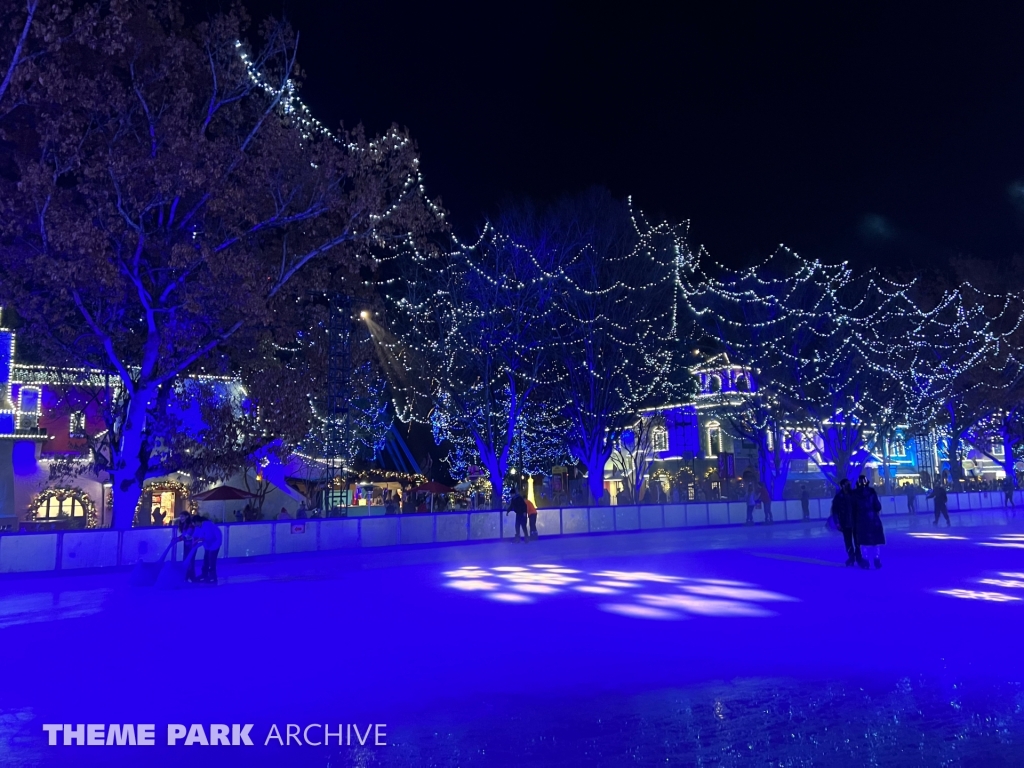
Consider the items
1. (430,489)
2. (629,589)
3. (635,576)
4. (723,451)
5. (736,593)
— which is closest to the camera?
(736,593)

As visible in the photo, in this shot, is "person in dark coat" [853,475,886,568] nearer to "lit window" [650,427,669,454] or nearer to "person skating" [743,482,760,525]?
"person skating" [743,482,760,525]

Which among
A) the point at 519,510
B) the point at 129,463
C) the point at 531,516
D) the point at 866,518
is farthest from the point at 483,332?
the point at 866,518

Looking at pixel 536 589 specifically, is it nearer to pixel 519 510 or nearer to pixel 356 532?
pixel 519 510

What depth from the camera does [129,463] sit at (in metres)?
19.3

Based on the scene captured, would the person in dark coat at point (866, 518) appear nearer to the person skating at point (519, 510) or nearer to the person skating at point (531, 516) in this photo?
the person skating at point (519, 510)

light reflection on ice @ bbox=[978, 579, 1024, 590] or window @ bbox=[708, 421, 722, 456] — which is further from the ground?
window @ bbox=[708, 421, 722, 456]

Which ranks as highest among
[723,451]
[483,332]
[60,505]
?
[483,332]

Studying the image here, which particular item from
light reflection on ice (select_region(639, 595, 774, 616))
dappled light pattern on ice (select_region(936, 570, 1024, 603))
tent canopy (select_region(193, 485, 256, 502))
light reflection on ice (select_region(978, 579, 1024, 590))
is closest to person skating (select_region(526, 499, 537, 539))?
tent canopy (select_region(193, 485, 256, 502))

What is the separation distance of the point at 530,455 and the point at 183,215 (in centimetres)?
2185

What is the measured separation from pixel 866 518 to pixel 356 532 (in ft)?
46.1

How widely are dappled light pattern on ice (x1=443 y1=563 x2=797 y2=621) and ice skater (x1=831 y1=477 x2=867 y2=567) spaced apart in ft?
10.2

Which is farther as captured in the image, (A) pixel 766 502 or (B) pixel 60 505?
(A) pixel 766 502

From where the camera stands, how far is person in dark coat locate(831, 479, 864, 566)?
47.3 feet

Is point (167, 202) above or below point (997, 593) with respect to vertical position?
above
